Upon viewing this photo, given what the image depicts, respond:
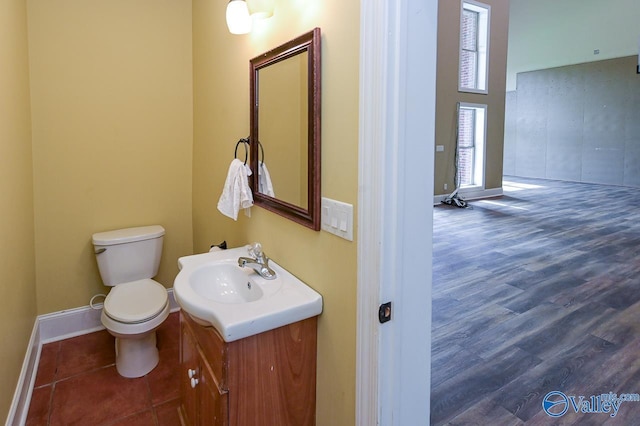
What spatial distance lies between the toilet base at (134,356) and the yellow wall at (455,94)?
6067 millimetres

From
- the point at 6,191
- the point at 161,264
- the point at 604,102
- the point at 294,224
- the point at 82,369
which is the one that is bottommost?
the point at 82,369

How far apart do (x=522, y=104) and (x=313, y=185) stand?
12.1 metres

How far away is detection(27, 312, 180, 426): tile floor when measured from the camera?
194 centimetres

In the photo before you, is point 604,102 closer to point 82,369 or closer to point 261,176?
point 261,176

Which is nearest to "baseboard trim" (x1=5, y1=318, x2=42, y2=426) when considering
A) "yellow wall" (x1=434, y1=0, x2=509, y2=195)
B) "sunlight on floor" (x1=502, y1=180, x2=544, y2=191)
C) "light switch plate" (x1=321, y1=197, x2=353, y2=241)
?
"light switch plate" (x1=321, y1=197, x2=353, y2=241)

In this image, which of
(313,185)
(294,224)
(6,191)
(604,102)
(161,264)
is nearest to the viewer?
(313,185)

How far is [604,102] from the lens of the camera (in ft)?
32.1

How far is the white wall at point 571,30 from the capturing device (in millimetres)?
8914

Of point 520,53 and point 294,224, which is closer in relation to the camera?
point 294,224

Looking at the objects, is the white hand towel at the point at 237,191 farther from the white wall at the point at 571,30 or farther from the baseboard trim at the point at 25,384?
the white wall at the point at 571,30

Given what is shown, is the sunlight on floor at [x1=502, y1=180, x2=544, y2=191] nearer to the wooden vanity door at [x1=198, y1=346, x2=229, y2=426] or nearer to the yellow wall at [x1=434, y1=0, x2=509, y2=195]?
the yellow wall at [x1=434, y1=0, x2=509, y2=195]

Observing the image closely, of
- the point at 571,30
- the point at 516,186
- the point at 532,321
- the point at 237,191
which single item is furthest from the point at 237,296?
the point at 571,30

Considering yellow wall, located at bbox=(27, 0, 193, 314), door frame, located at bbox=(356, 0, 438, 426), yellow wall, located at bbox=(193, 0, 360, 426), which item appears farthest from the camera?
yellow wall, located at bbox=(27, 0, 193, 314)

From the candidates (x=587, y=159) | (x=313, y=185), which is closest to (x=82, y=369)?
(x=313, y=185)
